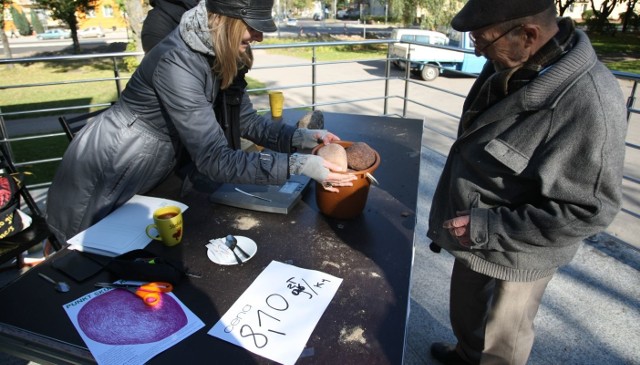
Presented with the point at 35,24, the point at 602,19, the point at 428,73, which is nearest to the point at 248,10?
the point at 428,73

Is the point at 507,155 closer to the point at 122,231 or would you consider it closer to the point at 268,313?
the point at 268,313

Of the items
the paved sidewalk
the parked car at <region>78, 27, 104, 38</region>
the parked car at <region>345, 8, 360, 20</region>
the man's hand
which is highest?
the parked car at <region>345, 8, 360, 20</region>

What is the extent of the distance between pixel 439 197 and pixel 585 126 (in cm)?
65

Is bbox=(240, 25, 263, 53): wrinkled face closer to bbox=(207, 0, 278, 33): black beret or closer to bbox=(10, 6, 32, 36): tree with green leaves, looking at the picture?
bbox=(207, 0, 278, 33): black beret

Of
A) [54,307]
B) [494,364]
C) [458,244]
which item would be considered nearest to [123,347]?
[54,307]

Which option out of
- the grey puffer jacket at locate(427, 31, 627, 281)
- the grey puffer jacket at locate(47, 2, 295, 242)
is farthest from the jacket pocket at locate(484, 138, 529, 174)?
the grey puffer jacket at locate(47, 2, 295, 242)

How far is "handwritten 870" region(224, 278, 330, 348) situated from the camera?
3.79 ft

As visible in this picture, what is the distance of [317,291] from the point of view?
1.34 m

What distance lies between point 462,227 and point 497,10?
0.77m

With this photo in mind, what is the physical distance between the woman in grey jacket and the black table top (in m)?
0.21

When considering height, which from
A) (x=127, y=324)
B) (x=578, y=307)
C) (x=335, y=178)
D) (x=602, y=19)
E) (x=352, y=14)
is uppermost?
(x=352, y=14)

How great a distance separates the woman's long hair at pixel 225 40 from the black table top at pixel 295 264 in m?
0.65

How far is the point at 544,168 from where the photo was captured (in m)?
1.29

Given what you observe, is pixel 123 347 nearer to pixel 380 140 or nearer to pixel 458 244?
pixel 458 244
